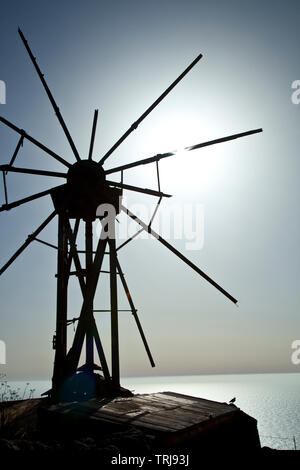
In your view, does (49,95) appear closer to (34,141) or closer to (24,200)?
(34,141)

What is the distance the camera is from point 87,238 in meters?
11.4

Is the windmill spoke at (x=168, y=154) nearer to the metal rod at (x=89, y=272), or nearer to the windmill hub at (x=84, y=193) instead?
the windmill hub at (x=84, y=193)

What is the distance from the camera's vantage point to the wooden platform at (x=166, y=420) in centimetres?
525

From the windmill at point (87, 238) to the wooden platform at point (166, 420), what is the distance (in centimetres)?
260

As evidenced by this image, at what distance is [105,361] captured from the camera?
33.1ft

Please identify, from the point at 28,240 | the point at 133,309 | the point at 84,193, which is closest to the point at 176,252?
the point at 133,309

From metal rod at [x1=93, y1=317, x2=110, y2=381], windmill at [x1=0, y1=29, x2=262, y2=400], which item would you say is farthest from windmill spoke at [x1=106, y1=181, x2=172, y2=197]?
metal rod at [x1=93, y1=317, x2=110, y2=381]

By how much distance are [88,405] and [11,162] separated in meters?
7.76

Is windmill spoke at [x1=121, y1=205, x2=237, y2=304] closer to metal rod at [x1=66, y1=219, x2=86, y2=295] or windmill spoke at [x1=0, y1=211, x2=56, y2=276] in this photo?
metal rod at [x1=66, y1=219, x2=86, y2=295]

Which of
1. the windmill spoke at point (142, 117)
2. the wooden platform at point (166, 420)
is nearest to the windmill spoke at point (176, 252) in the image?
the windmill spoke at point (142, 117)

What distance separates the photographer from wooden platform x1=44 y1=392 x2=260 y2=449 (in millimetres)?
5250

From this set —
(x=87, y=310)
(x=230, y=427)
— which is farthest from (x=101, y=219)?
(x=230, y=427)

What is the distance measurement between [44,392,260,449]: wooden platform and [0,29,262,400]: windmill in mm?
2598
